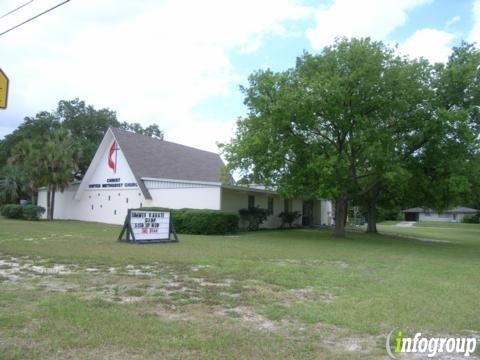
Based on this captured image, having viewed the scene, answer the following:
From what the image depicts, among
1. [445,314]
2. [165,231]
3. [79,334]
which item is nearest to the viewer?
[79,334]

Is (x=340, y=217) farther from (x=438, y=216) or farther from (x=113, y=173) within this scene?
(x=438, y=216)

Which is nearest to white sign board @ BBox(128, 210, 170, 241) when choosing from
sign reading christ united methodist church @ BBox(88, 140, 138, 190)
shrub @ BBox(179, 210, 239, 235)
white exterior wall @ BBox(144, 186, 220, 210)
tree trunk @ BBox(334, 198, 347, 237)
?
shrub @ BBox(179, 210, 239, 235)

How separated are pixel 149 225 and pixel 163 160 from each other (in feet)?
53.8

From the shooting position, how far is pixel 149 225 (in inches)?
712

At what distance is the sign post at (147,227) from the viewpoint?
17469 mm

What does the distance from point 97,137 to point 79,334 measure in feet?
162

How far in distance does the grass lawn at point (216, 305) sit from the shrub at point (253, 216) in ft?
50.6

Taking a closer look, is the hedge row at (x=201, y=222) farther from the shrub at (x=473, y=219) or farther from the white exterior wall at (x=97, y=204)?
the shrub at (x=473, y=219)

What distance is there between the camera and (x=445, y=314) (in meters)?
7.14

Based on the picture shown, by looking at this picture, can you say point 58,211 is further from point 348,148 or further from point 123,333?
point 123,333

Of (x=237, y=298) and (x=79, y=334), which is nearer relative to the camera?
(x=79, y=334)

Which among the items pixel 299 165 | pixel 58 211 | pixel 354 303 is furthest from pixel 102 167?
pixel 354 303

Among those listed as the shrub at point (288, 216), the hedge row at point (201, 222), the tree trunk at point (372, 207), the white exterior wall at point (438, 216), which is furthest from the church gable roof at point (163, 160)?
the white exterior wall at point (438, 216)

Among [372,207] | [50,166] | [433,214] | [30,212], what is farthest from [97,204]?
[433,214]
